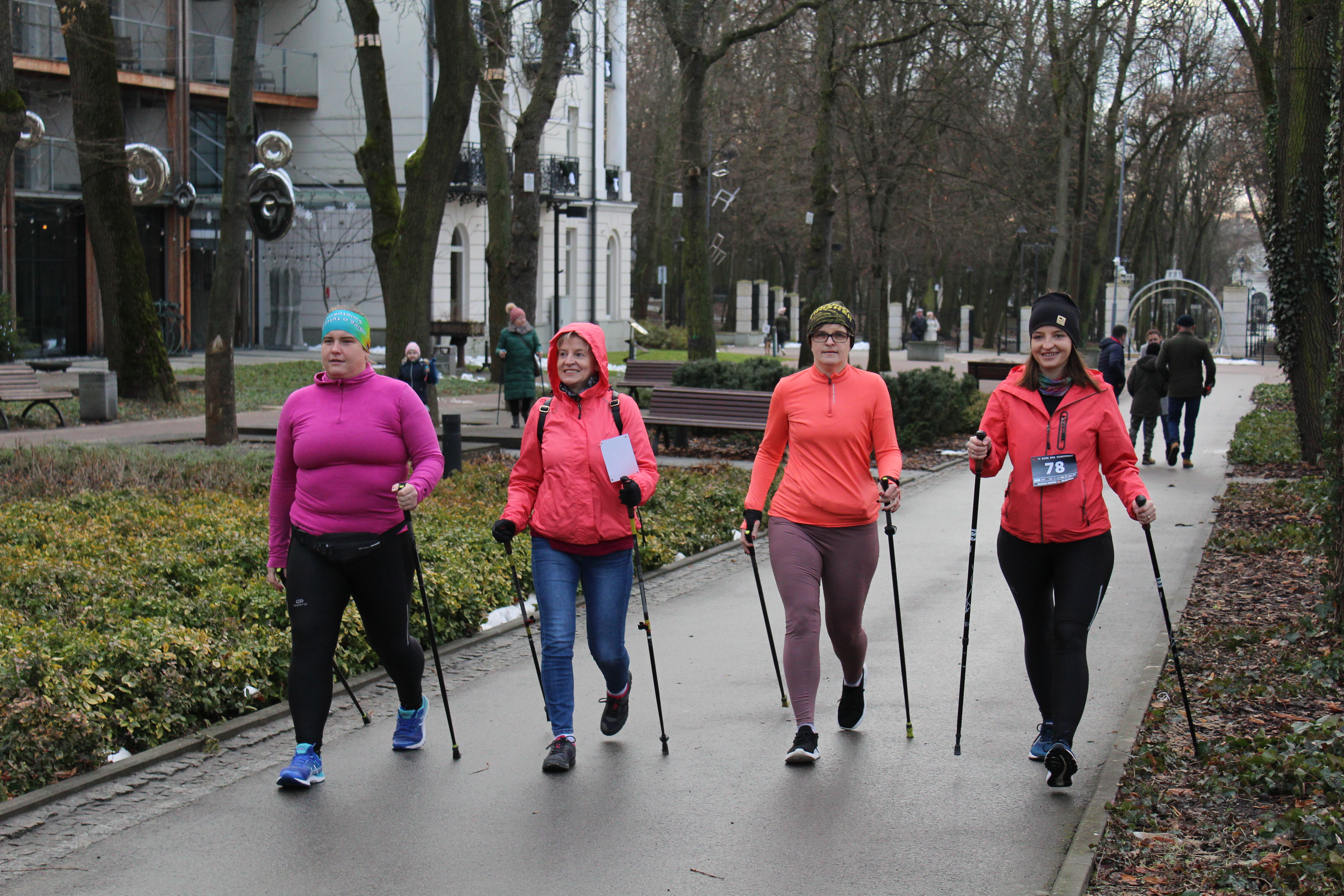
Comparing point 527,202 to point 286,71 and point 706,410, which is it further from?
point 286,71

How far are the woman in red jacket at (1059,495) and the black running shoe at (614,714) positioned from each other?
5.64ft

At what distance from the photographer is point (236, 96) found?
53.2 feet

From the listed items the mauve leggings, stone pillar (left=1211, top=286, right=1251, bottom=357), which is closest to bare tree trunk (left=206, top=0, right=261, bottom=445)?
the mauve leggings

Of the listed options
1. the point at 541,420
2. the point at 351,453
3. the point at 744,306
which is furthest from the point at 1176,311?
the point at 351,453

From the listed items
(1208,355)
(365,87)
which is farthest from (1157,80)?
(365,87)

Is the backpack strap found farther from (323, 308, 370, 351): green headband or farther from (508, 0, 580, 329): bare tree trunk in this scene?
(508, 0, 580, 329): bare tree trunk

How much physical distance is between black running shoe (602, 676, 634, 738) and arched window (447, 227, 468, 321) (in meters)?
37.6

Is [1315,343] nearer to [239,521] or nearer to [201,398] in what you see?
[239,521]

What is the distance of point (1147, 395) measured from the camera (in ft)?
56.5

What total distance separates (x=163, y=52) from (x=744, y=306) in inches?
1097

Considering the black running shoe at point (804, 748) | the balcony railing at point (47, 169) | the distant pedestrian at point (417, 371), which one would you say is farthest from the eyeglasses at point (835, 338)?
the balcony railing at point (47, 169)

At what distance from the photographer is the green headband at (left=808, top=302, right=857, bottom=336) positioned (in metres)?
5.93

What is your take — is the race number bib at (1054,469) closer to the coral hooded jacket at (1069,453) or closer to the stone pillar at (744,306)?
the coral hooded jacket at (1069,453)

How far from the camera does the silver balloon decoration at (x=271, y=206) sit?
20.1 meters
